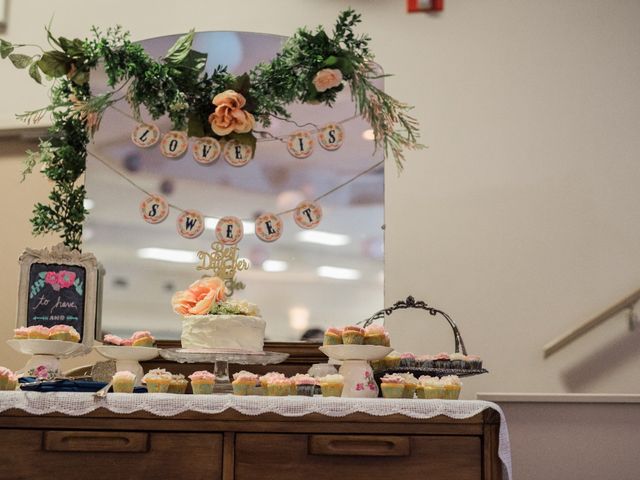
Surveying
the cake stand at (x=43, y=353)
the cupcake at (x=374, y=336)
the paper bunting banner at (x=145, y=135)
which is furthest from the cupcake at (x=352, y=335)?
the paper bunting banner at (x=145, y=135)

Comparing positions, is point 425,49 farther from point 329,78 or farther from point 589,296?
point 589,296

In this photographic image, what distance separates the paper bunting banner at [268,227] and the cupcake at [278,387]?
0.93 m

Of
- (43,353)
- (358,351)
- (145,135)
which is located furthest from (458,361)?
(145,135)

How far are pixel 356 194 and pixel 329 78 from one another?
58 centimetres

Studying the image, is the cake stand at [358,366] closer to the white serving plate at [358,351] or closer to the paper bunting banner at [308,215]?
the white serving plate at [358,351]

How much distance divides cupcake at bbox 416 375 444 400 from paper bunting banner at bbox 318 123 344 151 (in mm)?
1180

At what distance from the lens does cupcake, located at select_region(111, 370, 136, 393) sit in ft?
8.02

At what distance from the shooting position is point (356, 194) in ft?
11.7

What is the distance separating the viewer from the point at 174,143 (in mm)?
3295

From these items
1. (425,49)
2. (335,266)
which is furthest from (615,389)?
(425,49)

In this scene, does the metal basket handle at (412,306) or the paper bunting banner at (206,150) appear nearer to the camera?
the metal basket handle at (412,306)

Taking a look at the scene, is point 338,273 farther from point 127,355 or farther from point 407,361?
point 127,355

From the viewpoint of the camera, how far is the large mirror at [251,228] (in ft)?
11.3

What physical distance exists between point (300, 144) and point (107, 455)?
4.86ft
